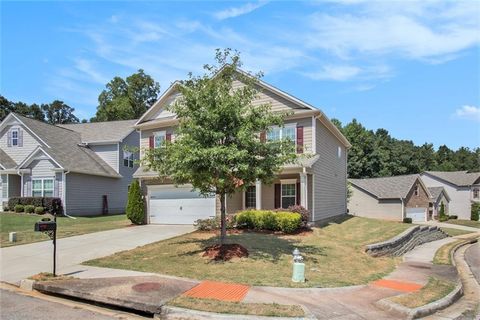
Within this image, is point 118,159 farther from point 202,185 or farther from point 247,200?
point 202,185

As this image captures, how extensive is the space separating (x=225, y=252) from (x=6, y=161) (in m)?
23.4

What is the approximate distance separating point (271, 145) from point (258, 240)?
14.1 feet

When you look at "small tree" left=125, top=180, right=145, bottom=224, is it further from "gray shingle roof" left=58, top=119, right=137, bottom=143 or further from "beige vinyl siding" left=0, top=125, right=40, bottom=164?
"beige vinyl siding" left=0, top=125, right=40, bottom=164

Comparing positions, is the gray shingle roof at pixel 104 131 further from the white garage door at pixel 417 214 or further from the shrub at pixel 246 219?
the white garage door at pixel 417 214

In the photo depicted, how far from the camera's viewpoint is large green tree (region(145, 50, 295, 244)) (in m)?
11.0

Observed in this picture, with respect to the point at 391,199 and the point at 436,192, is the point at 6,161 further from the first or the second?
the point at 436,192

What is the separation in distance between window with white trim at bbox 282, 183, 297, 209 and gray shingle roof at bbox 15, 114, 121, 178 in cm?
1467

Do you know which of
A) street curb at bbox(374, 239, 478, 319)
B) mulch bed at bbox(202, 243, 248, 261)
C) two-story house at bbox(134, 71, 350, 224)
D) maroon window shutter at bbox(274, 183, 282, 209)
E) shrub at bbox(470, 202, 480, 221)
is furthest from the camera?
shrub at bbox(470, 202, 480, 221)

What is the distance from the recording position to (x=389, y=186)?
39906 millimetres

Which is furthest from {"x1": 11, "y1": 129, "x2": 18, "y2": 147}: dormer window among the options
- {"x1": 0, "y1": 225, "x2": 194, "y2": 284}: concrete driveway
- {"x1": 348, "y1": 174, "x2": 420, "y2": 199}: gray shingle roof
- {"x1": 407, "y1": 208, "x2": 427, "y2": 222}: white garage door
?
{"x1": 407, "y1": 208, "x2": 427, "y2": 222}: white garage door

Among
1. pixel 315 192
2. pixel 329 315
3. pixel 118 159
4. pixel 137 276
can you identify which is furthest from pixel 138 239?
pixel 118 159

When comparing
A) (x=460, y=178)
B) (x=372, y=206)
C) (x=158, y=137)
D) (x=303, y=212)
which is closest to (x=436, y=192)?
(x=460, y=178)

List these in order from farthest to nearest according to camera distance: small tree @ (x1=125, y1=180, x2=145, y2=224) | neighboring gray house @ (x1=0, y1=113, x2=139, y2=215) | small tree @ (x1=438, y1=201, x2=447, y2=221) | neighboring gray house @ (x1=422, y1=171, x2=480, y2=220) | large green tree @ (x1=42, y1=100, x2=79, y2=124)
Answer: large green tree @ (x1=42, y1=100, x2=79, y2=124) → neighboring gray house @ (x1=422, y1=171, x2=480, y2=220) → small tree @ (x1=438, y1=201, x2=447, y2=221) → neighboring gray house @ (x1=0, y1=113, x2=139, y2=215) → small tree @ (x1=125, y1=180, x2=145, y2=224)

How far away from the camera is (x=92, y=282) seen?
888cm
